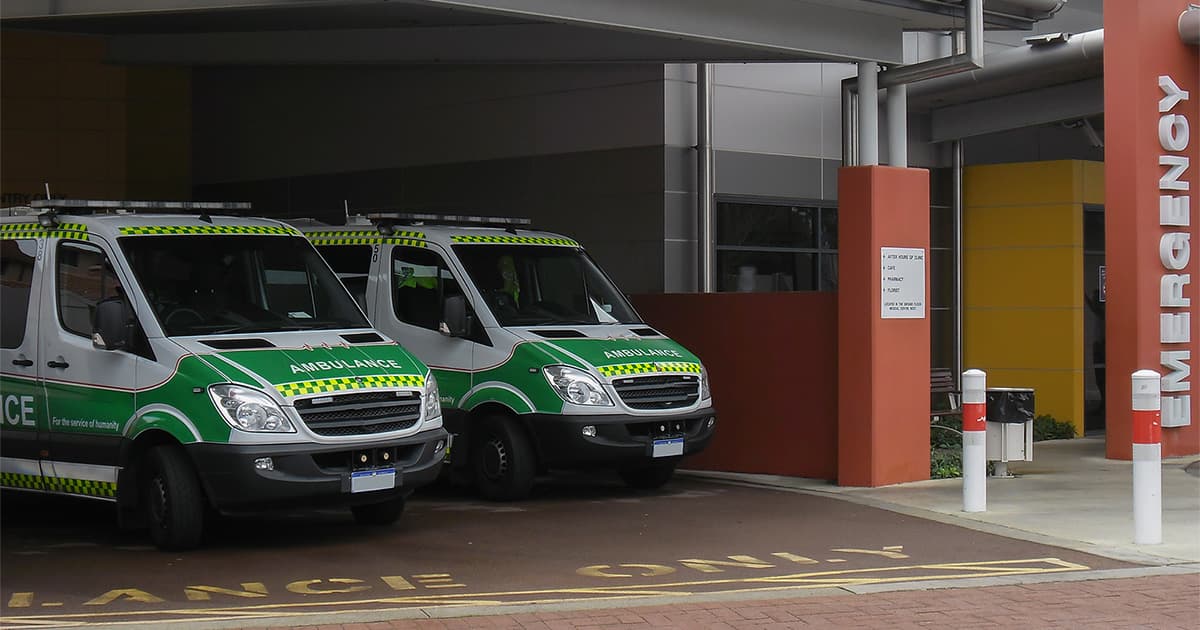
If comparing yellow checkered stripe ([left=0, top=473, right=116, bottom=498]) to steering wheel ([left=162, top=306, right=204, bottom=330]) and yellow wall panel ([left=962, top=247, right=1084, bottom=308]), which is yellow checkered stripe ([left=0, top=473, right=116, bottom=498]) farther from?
yellow wall panel ([left=962, top=247, right=1084, bottom=308])

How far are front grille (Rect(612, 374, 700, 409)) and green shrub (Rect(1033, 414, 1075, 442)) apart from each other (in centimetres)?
740

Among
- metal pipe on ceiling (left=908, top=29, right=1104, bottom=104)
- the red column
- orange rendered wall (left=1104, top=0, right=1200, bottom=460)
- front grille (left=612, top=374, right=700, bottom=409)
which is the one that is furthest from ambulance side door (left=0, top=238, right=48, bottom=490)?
orange rendered wall (left=1104, top=0, right=1200, bottom=460)

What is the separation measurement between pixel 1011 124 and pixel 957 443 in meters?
4.26

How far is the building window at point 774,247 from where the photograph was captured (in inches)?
695

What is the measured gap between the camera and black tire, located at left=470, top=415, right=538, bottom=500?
12.7 m

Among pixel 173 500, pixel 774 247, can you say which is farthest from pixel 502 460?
pixel 774 247

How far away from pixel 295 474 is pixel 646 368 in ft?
12.2

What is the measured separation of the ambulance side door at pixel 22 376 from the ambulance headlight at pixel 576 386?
3.94 m

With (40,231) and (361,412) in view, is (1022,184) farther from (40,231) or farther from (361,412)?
(40,231)

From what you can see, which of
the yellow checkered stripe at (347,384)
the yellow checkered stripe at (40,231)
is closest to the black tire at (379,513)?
the yellow checkered stripe at (347,384)

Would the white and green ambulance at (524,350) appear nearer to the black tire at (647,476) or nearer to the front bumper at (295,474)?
the black tire at (647,476)

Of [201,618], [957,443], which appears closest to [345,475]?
[201,618]

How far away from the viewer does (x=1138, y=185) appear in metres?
15.9

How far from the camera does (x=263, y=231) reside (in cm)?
1178
